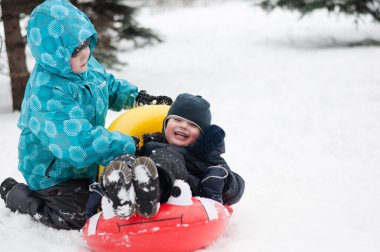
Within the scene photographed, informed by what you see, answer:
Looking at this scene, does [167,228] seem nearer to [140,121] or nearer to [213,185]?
[213,185]

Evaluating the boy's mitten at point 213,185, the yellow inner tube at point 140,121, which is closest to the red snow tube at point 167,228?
the boy's mitten at point 213,185

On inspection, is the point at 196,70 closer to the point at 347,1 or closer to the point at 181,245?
the point at 347,1

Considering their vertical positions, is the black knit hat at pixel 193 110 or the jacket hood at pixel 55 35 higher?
the jacket hood at pixel 55 35

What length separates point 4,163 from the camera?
4383 mm

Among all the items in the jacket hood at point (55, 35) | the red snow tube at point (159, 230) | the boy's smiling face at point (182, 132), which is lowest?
the red snow tube at point (159, 230)

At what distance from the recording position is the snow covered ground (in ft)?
9.32

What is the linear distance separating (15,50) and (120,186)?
4.40m

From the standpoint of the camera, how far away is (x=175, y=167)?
255 cm

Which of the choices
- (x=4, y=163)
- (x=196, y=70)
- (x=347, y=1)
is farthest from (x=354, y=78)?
(x=4, y=163)

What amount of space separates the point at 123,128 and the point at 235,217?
976 millimetres

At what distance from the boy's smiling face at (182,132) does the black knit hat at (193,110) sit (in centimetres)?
3

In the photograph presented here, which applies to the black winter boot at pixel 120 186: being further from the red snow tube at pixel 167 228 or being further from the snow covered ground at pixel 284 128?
the snow covered ground at pixel 284 128

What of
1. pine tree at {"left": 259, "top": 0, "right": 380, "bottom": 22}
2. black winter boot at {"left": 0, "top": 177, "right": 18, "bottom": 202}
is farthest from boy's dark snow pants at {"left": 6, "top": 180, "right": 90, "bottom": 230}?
pine tree at {"left": 259, "top": 0, "right": 380, "bottom": 22}

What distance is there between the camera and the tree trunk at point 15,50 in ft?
19.0
